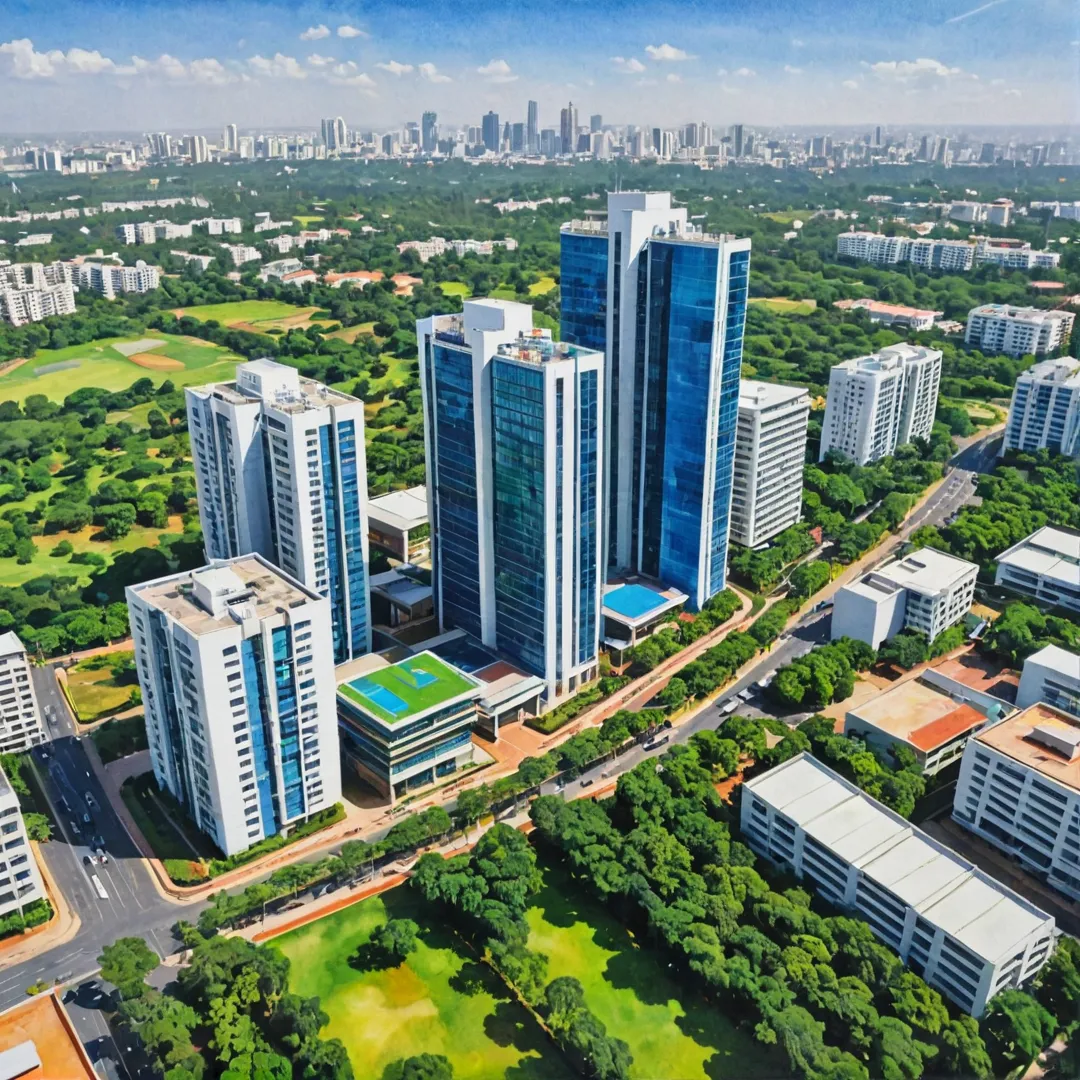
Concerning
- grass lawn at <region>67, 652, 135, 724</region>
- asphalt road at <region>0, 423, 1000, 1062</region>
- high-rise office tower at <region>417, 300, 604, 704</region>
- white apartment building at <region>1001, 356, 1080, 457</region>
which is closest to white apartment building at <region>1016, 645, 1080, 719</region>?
asphalt road at <region>0, 423, 1000, 1062</region>

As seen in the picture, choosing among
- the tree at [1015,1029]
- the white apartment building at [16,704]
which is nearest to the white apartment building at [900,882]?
the tree at [1015,1029]

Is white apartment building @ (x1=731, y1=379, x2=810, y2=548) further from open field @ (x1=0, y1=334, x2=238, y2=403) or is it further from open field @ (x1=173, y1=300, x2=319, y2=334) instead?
open field @ (x1=173, y1=300, x2=319, y2=334)

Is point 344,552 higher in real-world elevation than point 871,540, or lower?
higher

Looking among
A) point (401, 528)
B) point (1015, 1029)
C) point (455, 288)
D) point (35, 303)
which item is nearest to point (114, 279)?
point (35, 303)

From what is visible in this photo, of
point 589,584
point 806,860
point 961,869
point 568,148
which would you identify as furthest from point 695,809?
point 568,148

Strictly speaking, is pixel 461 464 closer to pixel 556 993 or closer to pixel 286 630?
pixel 286 630

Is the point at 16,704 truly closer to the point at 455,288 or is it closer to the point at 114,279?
the point at 455,288

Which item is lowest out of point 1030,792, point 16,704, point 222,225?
point 16,704
